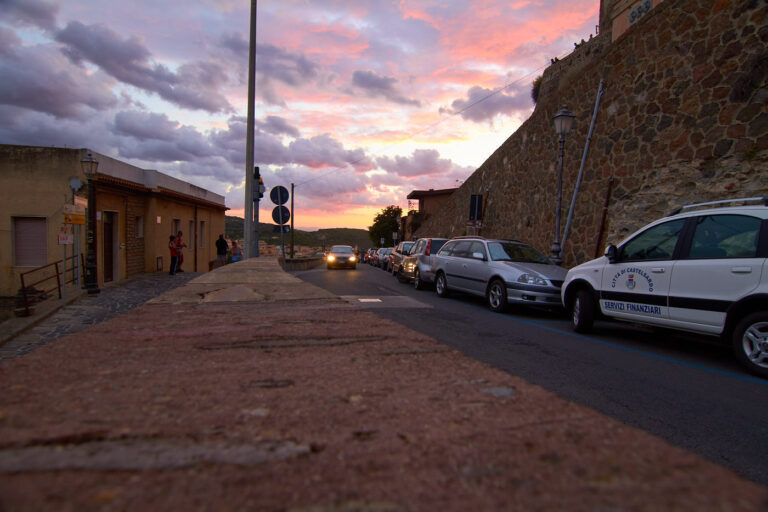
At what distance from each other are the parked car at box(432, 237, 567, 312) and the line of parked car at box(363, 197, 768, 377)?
0.10 ft

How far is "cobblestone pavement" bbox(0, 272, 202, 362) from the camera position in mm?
7734

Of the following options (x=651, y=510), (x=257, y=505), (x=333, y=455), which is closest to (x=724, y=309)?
(x=651, y=510)

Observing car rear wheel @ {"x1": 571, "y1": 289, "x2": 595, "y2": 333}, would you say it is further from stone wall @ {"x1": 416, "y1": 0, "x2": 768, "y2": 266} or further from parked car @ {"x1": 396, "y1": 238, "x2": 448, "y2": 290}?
parked car @ {"x1": 396, "y1": 238, "x2": 448, "y2": 290}

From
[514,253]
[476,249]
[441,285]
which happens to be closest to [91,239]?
[441,285]

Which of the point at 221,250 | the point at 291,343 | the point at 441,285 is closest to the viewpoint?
the point at 291,343

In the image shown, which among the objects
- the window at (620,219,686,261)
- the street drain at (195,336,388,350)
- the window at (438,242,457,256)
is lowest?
the street drain at (195,336,388,350)

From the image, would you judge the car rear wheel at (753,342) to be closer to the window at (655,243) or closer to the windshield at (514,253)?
the window at (655,243)

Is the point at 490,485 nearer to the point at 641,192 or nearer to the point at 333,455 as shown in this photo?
the point at 333,455

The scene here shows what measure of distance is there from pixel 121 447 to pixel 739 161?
36.4 feet

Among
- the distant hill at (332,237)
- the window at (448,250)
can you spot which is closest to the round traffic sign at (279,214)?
the window at (448,250)

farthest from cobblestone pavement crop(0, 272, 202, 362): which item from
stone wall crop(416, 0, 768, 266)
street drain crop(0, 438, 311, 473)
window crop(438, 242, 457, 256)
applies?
stone wall crop(416, 0, 768, 266)

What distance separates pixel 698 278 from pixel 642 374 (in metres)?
1.54

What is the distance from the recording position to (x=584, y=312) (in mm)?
7156

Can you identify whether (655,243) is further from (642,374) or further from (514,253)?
(514,253)
